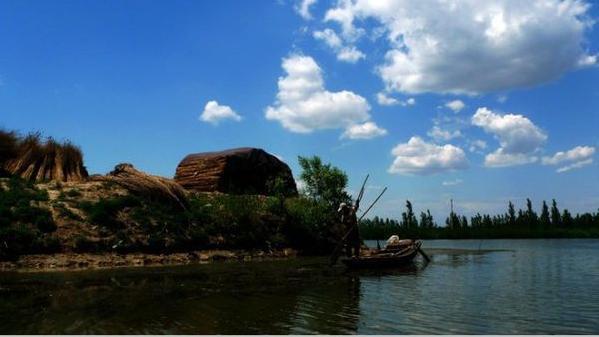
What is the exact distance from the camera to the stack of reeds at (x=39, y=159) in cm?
3675

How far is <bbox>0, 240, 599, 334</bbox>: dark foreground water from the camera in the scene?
11500 millimetres

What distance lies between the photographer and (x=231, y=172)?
45562 mm

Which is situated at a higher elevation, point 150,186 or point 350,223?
point 150,186

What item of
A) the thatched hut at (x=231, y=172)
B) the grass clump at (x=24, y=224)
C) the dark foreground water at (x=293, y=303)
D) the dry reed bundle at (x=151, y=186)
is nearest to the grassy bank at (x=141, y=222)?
the grass clump at (x=24, y=224)

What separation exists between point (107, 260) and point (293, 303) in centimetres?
1592

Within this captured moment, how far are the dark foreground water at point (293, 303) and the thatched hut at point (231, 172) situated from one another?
21.1 metres

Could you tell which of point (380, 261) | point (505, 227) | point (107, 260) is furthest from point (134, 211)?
point (505, 227)

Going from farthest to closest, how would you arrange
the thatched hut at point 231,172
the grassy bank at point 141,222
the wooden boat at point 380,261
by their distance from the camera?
the thatched hut at point 231,172 < the grassy bank at point 141,222 < the wooden boat at point 380,261

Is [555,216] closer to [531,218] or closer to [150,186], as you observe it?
[531,218]

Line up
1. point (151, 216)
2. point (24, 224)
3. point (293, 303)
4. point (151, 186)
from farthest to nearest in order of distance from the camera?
1. point (151, 186)
2. point (151, 216)
3. point (24, 224)
4. point (293, 303)

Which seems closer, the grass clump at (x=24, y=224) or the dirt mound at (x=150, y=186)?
the grass clump at (x=24, y=224)

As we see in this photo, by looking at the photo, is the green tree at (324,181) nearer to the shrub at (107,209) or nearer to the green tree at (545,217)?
the shrub at (107,209)

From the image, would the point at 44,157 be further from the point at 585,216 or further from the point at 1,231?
the point at 585,216

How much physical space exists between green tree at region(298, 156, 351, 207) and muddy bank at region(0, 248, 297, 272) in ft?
32.6
